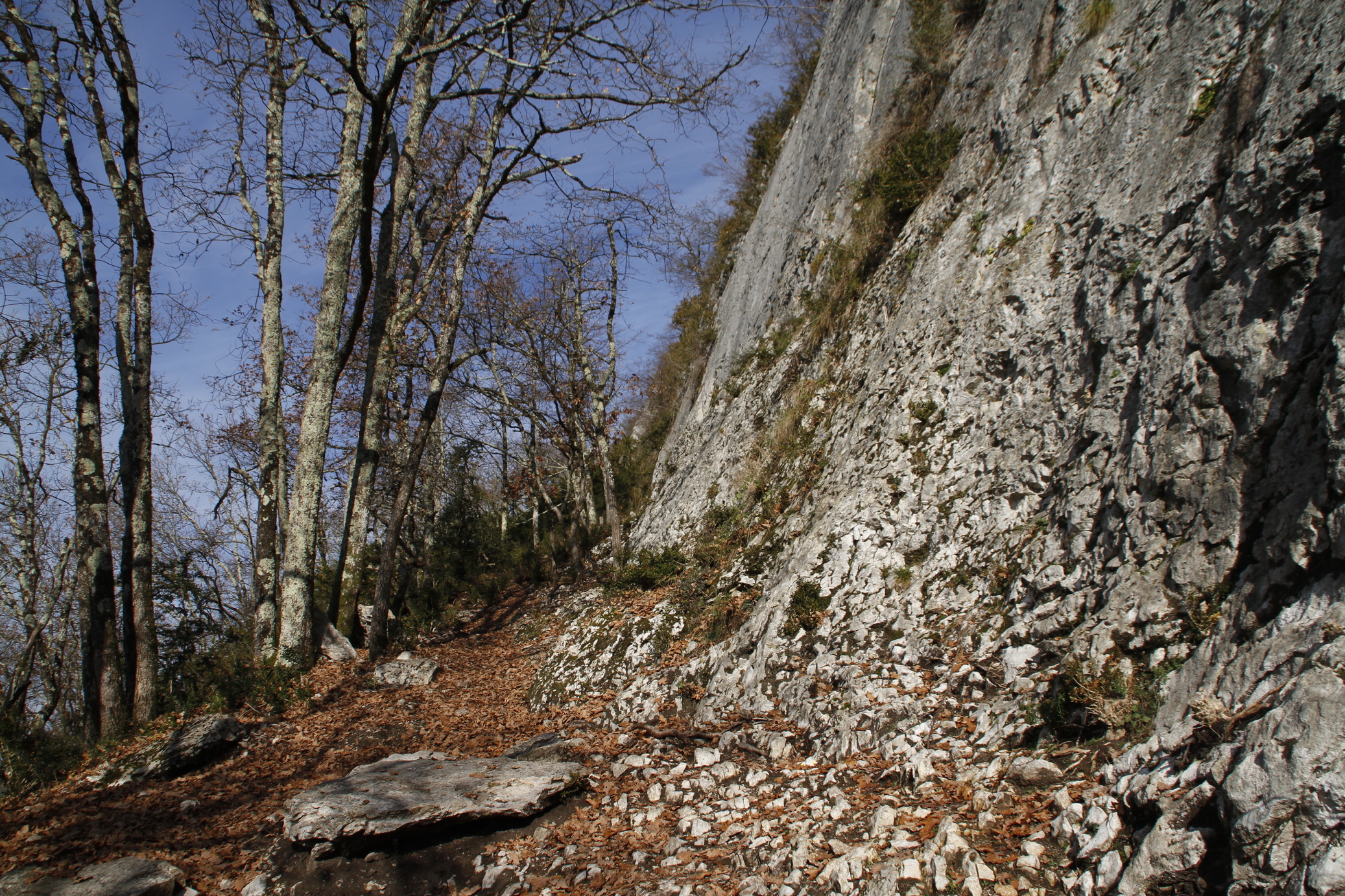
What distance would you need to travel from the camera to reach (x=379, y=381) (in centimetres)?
1028

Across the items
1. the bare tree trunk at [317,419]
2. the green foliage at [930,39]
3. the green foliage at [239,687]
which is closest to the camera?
the green foliage at [239,687]

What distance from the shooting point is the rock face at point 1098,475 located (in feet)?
9.12

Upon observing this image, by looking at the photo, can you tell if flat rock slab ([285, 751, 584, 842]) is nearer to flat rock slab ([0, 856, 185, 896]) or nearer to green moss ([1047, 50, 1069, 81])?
flat rock slab ([0, 856, 185, 896])

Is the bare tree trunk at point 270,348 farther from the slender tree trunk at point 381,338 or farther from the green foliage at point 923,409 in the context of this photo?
the green foliage at point 923,409

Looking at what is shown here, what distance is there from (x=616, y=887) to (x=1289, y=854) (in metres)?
3.08

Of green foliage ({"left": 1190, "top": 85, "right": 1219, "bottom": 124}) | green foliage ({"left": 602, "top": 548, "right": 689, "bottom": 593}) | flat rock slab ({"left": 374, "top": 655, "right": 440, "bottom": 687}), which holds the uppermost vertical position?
green foliage ({"left": 1190, "top": 85, "right": 1219, "bottom": 124})

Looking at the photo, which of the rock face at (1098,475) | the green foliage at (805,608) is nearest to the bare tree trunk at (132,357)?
the rock face at (1098,475)

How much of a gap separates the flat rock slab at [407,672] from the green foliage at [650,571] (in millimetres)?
2658

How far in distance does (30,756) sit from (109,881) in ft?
10.5

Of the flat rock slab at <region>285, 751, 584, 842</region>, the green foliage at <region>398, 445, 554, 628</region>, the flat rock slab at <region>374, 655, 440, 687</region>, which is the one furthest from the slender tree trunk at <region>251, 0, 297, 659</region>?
the flat rock slab at <region>285, 751, 584, 842</region>

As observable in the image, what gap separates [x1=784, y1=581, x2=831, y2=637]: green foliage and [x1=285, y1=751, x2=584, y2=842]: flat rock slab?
2.11 m

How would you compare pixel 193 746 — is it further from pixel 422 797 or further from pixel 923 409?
pixel 923 409

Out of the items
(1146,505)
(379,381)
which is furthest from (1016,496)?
(379,381)

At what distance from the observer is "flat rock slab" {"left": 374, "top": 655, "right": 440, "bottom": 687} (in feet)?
28.7
